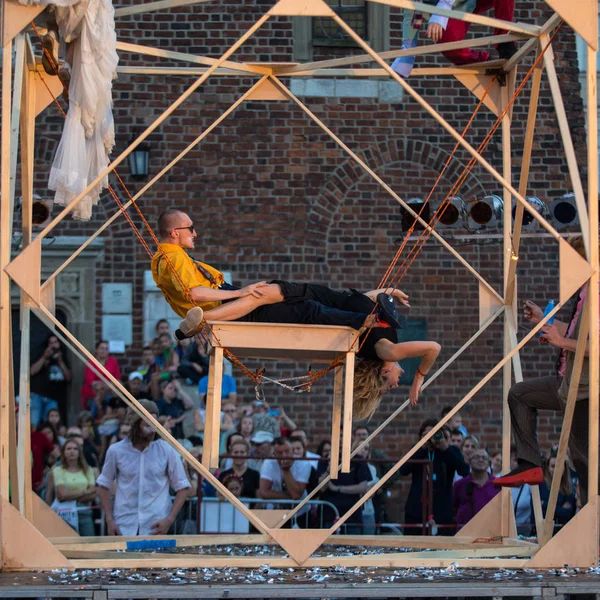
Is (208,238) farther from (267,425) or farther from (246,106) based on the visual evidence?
(267,425)

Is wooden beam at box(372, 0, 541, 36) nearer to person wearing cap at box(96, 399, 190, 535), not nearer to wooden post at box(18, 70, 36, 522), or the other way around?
wooden post at box(18, 70, 36, 522)

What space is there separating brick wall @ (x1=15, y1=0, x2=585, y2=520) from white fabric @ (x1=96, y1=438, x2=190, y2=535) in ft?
15.9

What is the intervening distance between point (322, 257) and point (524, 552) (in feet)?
23.6

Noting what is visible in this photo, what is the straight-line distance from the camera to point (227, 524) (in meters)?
10.9

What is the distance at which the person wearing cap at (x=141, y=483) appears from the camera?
962 centimetres

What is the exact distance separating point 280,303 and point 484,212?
195 inches

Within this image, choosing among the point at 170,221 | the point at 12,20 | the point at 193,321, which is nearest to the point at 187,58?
the point at 170,221

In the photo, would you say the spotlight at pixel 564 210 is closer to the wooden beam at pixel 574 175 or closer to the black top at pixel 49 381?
the wooden beam at pixel 574 175

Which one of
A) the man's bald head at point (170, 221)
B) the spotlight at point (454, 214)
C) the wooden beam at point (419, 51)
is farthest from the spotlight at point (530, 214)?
A: the man's bald head at point (170, 221)

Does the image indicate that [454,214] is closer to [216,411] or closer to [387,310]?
[387,310]

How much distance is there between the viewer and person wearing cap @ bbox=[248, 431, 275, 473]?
1125 centimetres

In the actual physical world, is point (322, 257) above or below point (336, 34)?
below

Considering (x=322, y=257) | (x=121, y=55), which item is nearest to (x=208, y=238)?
(x=322, y=257)

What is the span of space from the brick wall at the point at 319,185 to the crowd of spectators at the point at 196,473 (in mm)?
1829
